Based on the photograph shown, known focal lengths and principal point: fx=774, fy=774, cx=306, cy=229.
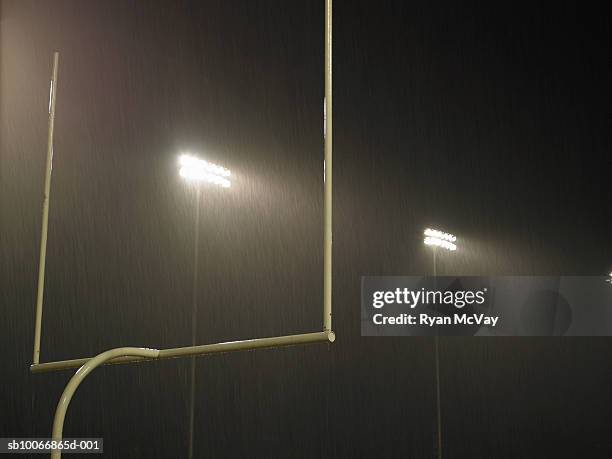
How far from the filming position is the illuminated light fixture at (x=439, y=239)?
242 inches

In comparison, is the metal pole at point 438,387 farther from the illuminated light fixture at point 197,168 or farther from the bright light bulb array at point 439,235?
the illuminated light fixture at point 197,168

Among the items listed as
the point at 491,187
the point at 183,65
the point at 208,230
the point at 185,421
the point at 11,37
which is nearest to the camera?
the point at 11,37

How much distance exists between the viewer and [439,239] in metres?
6.27

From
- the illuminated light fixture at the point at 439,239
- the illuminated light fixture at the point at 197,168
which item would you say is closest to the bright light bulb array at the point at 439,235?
the illuminated light fixture at the point at 439,239

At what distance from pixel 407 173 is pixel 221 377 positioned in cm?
242

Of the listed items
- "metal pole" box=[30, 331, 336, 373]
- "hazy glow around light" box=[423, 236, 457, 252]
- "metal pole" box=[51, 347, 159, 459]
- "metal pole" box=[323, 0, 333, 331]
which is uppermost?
"hazy glow around light" box=[423, 236, 457, 252]

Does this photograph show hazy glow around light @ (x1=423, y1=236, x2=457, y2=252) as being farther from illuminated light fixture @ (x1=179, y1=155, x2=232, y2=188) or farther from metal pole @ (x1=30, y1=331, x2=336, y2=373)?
metal pole @ (x1=30, y1=331, x2=336, y2=373)

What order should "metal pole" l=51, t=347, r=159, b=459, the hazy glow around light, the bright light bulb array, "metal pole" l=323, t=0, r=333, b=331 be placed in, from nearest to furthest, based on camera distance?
"metal pole" l=51, t=347, r=159, b=459 < "metal pole" l=323, t=0, r=333, b=331 < the bright light bulb array < the hazy glow around light

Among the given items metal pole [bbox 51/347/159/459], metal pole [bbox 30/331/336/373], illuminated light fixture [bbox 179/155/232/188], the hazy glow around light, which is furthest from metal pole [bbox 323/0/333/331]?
the hazy glow around light

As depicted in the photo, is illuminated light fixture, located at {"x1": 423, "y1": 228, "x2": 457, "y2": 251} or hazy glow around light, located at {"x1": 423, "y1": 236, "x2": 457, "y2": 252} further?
hazy glow around light, located at {"x1": 423, "y1": 236, "x2": 457, "y2": 252}

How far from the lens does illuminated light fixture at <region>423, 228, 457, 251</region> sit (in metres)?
6.14

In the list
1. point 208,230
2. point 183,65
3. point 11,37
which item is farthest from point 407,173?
point 11,37

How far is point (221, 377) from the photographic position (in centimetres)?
519

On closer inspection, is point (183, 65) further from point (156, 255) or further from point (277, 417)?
point (277, 417)
